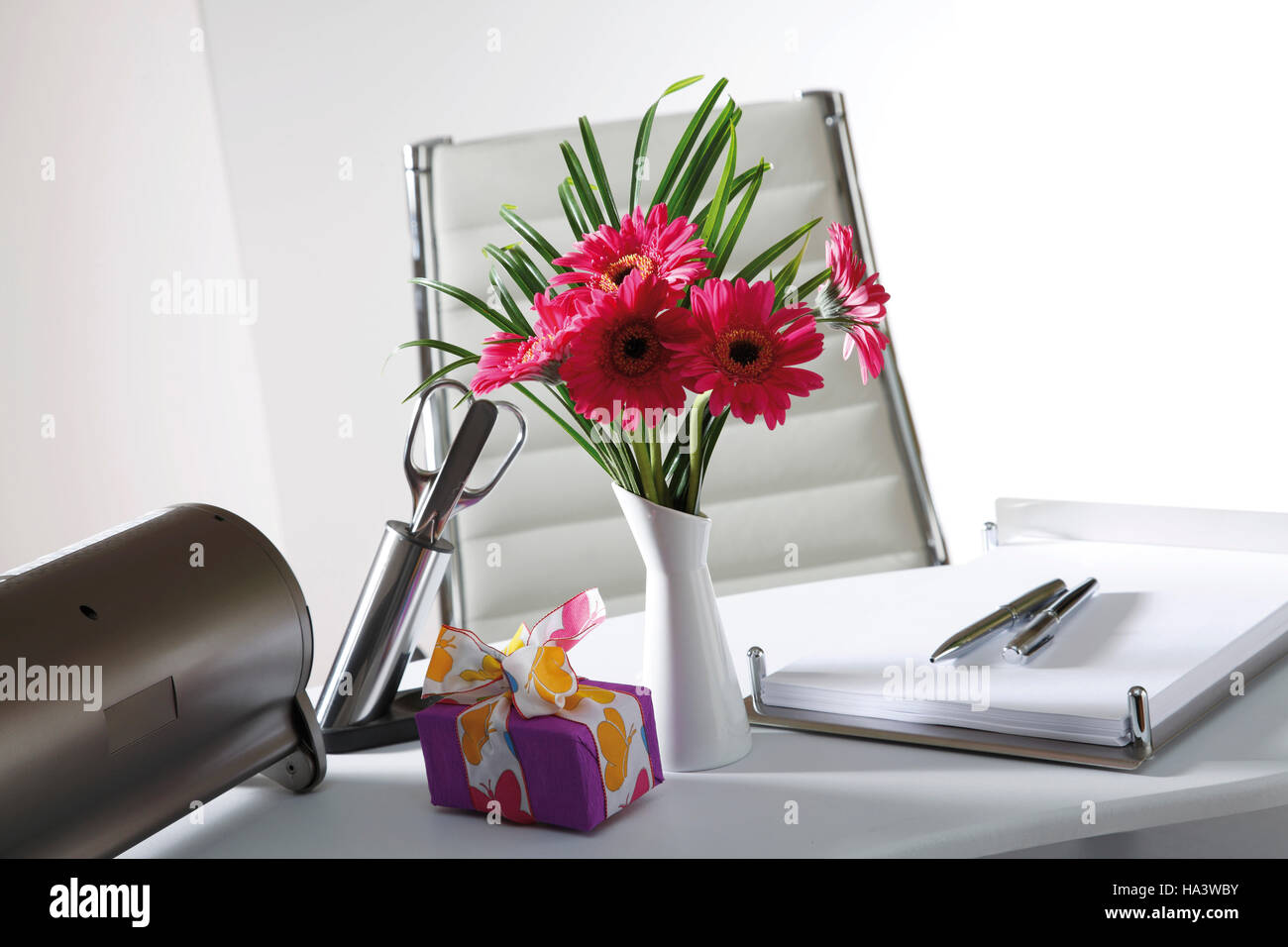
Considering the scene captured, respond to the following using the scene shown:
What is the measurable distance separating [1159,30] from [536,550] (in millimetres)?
1743

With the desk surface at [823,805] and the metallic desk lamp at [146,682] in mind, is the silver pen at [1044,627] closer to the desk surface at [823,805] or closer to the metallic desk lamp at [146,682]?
the desk surface at [823,805]

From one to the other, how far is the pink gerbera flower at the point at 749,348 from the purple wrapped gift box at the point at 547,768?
184 mm

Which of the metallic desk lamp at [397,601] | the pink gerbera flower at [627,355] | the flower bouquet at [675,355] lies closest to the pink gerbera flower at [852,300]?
the flower bouquet at [675,355]

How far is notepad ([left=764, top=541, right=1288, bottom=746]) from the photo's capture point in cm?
74

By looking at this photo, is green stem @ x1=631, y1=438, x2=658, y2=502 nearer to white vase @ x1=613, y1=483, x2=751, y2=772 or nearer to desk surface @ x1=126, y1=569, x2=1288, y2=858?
white vase @ x1=613, y1=483, x2=751, y2=772

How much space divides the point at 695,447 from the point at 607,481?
75cm

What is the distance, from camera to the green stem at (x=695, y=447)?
0.73 meters

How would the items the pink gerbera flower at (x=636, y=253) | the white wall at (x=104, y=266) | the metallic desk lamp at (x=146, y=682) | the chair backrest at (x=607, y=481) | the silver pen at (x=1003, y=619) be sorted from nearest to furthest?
1. the metallic desk lamp at (x=146, y=682)
2. the pink gerbera flower at (x=636, y=253)
3. the silver pen at (x=1003, y=619)
4. the chair backrest at (x=607, y=481)
5. the white wall at (x=104, y=266)

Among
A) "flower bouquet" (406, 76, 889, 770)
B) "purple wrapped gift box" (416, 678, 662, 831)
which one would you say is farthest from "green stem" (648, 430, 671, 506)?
"purple wrapped gift box" (416, 678, 662, 831)

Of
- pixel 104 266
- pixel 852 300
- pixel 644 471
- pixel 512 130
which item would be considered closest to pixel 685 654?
pixel 644 471

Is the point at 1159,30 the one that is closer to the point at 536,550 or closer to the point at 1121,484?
the point at 1121,484
